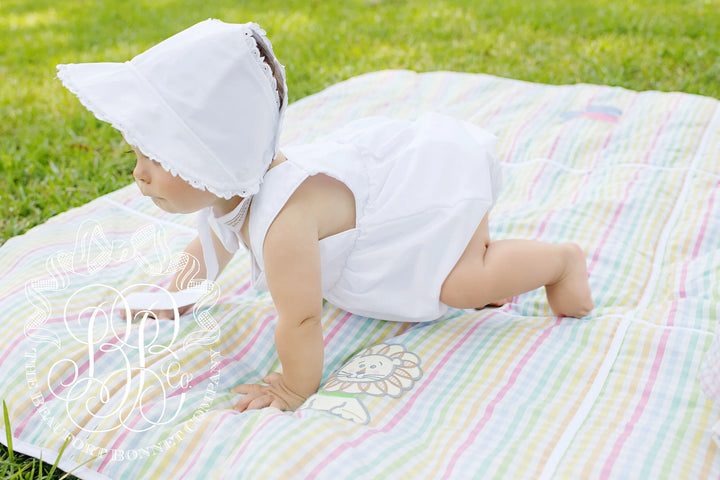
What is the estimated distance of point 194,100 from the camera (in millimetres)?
1211

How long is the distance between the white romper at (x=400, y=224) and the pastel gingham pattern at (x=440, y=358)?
0.39ft

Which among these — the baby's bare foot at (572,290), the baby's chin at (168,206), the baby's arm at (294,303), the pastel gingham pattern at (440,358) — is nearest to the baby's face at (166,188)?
the baby's chin at (168,206)

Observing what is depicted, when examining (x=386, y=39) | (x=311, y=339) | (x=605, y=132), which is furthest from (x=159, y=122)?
(x=386, y=39)

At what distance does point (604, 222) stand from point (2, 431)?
155cm

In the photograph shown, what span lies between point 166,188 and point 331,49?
8.98 feet

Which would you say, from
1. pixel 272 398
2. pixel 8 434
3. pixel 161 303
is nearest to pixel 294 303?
pixel 272 398

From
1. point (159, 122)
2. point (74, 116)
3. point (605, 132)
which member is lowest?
point (74, 116)

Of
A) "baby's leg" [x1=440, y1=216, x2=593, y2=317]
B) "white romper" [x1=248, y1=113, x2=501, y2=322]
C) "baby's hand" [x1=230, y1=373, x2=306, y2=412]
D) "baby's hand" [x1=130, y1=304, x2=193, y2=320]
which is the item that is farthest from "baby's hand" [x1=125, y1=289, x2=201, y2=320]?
"baby's leg" [x1=440, y1=216, x2=593, y2=317]

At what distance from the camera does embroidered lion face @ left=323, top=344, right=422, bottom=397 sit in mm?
1356

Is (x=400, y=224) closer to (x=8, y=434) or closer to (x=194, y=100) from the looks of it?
(x=194, y=100)

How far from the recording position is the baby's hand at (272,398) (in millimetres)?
1369

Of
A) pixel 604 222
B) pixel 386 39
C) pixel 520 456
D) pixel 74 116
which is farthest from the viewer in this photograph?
pixel 386 39

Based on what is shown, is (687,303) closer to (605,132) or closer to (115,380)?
(605,132)

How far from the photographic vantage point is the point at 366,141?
1555 mm
